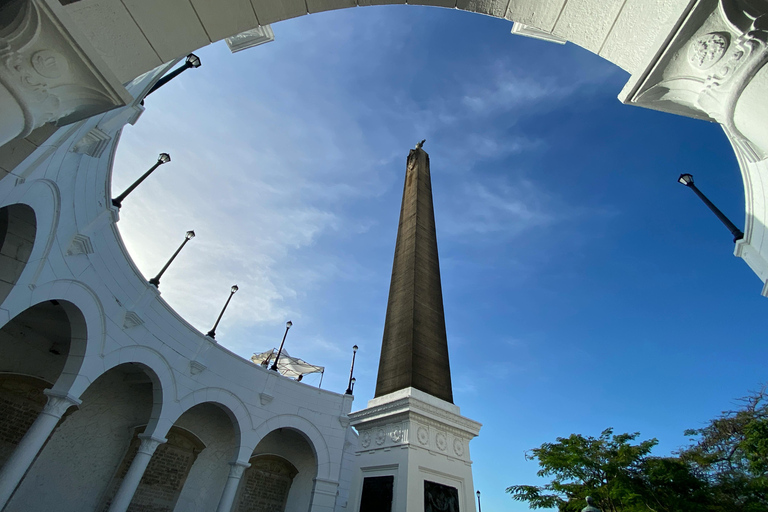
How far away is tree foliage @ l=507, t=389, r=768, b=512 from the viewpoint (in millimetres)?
12477

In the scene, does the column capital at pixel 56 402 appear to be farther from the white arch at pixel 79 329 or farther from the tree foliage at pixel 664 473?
the tree foliage at pixel 664 473

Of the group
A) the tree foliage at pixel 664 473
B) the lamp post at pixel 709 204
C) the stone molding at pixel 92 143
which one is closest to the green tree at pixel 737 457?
the tree foliage at pixel 664 473

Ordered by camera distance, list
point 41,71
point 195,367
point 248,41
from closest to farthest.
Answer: point 41,71
point 248,41
point 195,367

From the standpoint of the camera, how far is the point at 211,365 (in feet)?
53.8

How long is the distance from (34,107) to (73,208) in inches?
388

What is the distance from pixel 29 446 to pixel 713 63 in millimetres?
15565

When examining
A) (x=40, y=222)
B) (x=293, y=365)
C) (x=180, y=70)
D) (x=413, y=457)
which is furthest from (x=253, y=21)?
(x=293, y=365)

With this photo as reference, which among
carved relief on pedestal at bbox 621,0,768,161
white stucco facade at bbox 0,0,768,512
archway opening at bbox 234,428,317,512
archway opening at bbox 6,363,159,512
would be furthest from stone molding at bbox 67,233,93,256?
carved relief on pedestal at bbox 621,0,768,161

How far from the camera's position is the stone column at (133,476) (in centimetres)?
1271

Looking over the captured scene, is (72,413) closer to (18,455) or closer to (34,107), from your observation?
(18,455)

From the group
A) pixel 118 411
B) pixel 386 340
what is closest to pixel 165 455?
pixel 118 411

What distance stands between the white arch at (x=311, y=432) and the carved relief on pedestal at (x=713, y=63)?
18.4 m

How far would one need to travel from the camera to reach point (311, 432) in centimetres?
1828

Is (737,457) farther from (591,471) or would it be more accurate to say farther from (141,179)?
(141,179)
